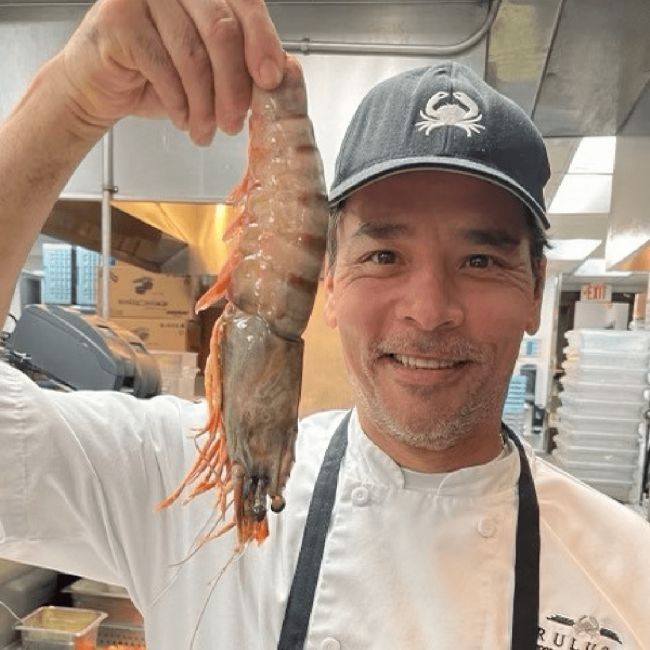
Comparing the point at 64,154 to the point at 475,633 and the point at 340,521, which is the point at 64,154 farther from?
the point at 475,633

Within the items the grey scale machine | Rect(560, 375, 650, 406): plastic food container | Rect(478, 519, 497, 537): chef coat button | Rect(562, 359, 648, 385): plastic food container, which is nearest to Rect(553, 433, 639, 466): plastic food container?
Rect(560, 375, 650, 406): plastic food container

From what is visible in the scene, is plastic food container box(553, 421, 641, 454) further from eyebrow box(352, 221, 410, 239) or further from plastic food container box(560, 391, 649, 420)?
eyebrow box(352, 221, 410, 239)

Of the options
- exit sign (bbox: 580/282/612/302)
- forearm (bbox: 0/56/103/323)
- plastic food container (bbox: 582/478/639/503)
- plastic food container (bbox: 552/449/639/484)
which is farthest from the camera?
exit sign (bbox: 580/282/612/302)

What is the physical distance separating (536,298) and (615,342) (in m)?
5.16

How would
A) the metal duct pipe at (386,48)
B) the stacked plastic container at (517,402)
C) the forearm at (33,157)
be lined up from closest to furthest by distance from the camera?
the forearm at (33,157) → the metal duct pipe at (386,48) → the stacked plastic container at (517,402)

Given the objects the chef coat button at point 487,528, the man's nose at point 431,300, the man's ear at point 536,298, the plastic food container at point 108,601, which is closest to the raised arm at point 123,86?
the man's nose at point 431,300

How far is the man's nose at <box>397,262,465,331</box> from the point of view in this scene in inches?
46.4

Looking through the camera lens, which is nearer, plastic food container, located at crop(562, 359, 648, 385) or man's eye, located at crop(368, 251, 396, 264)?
man's eye, located at crop(368, 251, 396, 264)

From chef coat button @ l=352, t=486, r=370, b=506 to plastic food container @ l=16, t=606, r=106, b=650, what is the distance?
4.23 ft

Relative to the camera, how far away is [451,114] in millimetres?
1255

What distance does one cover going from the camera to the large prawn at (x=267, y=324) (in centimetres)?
104

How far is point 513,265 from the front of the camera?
4.14ft

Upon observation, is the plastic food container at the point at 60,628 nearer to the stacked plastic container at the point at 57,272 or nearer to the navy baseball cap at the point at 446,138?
the navy baseball cap at the point at 446,138

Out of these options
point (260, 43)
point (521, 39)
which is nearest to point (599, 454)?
point (521, 39)
